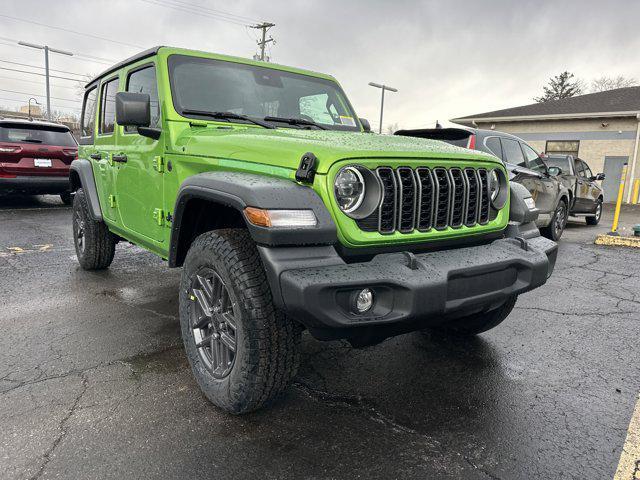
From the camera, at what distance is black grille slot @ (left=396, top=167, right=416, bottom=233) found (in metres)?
2.35

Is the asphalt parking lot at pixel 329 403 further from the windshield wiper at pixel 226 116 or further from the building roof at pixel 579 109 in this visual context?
the building roof at pixel 579 109

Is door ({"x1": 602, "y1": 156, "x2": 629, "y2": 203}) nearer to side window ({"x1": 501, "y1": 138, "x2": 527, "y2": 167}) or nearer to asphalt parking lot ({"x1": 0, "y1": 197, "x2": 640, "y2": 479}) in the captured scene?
side window ({"x1": 501, "y1": 138, "x2": 527, "y2": 167})

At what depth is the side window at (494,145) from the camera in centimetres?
655

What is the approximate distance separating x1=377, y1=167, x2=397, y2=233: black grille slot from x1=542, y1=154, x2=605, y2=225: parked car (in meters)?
7.62

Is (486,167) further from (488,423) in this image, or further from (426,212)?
(488,423)

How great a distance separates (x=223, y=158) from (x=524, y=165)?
237 inches

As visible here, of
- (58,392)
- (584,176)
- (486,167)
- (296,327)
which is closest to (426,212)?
(486,167)

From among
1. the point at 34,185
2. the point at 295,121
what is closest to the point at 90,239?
the point at 295,121

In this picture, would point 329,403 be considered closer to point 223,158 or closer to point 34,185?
point 223,158

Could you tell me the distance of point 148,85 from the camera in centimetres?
352

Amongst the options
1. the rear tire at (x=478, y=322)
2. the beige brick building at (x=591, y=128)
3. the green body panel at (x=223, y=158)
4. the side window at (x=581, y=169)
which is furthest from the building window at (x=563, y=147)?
the green body panel at (x=223, y=158)

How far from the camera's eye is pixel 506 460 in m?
2.14

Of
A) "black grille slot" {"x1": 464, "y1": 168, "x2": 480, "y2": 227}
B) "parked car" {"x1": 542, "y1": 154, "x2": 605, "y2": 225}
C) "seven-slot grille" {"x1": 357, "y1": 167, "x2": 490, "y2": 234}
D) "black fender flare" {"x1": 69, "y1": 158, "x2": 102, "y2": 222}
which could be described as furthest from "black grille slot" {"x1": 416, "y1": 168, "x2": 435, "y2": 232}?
"parked car" {"x1": 542, "y1": 154, "x2": 605, "y2": 225}

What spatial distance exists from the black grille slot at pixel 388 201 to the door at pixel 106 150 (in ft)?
8.98
